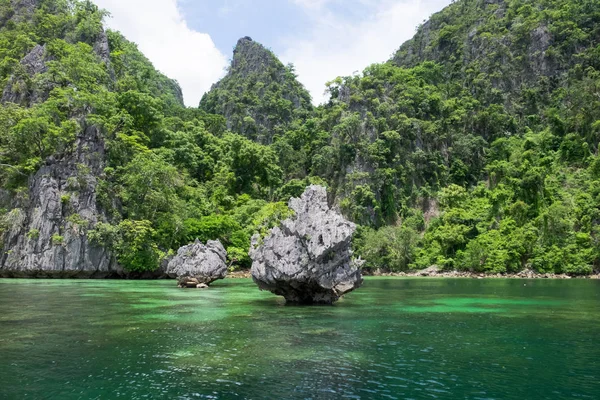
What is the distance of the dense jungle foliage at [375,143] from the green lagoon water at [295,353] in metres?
28.1

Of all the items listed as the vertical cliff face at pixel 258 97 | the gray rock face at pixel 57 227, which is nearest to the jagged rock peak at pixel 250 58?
the vertical cliff face at pixel 258 97

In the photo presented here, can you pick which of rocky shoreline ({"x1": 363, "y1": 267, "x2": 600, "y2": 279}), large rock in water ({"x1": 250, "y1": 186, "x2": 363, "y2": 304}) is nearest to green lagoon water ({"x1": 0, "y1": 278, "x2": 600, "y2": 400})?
large rock in water ({"x1": 250, "y1": 186, "x2": 363, "y2": 304})

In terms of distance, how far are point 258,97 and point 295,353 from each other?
75.5 meters

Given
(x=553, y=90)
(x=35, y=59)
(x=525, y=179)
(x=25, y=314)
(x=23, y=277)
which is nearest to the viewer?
(x=25, y=314)

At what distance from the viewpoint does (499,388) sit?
7.41 m

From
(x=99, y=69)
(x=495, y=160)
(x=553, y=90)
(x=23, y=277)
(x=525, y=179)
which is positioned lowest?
(x=23, y=277)

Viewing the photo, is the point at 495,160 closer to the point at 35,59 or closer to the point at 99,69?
the point at 99,69

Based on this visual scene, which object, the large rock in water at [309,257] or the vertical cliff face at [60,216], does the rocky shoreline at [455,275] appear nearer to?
the vertical cliff face at [60,216]

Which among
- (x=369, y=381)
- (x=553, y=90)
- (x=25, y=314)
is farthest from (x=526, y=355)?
(x=553, y=90)

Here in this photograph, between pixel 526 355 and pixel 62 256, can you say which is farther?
pixel 62 256

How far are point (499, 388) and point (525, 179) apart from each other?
4966 centimetres

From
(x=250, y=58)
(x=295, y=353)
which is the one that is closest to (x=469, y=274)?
(x=295, y=353)

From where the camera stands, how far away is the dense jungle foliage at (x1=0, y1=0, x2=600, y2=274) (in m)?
43.8

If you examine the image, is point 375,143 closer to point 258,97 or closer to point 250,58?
point 258,97
